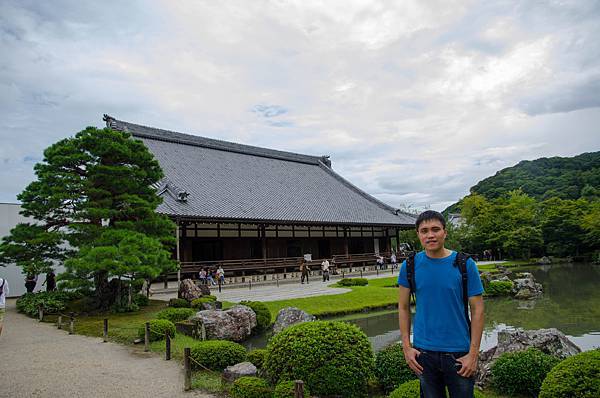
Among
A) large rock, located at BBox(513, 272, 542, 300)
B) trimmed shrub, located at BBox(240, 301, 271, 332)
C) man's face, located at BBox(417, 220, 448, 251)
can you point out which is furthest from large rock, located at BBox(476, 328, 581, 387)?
large rock, located at BBox(513, 272, 542, 300)

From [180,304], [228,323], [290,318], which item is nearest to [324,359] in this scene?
[290,318]

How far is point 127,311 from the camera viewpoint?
1392cm

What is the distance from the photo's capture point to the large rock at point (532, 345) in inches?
261

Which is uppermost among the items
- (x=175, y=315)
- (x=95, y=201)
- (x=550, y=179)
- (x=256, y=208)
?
(x=550, y=179)

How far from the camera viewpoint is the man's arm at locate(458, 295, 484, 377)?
299 centimetres

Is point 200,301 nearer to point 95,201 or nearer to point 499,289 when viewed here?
point 95,201

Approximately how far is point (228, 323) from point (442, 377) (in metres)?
8.45

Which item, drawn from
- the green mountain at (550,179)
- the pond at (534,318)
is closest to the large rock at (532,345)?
the pond at (534,318)

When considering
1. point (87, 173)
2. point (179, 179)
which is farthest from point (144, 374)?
point (179, 179)

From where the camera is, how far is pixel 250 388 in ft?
19.8

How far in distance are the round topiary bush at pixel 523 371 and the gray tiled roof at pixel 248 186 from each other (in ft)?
54.1

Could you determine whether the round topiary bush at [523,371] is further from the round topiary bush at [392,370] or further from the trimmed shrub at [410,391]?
the trimmed shrub at [410,391]

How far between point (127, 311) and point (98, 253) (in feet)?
10.3

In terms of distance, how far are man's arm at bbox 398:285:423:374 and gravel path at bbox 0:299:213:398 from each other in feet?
13.8
